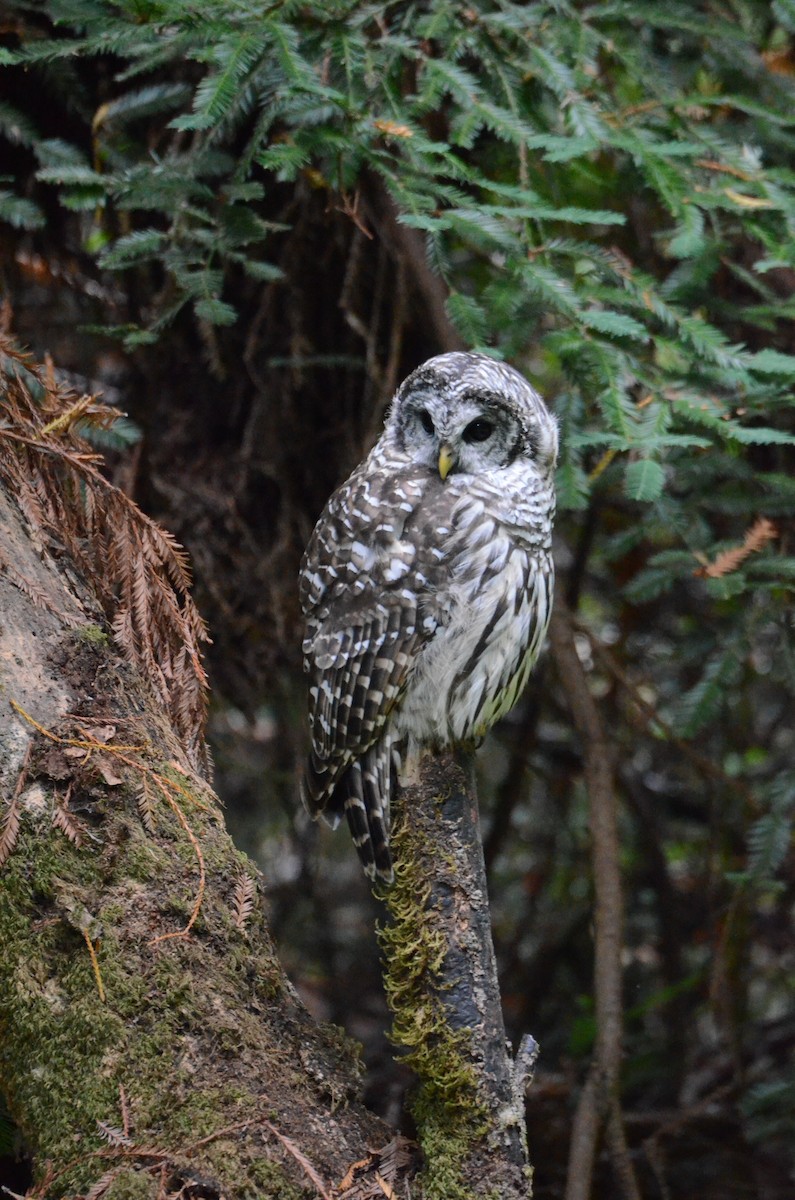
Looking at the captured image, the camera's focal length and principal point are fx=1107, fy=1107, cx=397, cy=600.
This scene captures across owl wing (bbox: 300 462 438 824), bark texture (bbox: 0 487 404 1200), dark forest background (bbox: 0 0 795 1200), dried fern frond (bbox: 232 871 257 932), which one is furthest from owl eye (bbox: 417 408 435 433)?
dried fern frond (bbox: 232 871 257 932)

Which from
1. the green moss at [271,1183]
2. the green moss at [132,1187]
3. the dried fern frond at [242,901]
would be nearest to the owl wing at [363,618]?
the dried fern frond at [242,901]

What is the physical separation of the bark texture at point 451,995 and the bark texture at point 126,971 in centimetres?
14

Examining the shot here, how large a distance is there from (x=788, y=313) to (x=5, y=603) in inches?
79.3

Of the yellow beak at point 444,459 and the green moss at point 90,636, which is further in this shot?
the yellow beak at point 444,459

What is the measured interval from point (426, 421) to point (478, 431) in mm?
122

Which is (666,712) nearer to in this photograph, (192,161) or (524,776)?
(524,776)

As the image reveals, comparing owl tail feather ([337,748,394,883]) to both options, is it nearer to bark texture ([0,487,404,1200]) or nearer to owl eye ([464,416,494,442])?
bark texture ([0,487,404,1200])

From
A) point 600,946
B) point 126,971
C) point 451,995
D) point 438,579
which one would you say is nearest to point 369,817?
point 451,995

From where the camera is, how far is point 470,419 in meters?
2.37

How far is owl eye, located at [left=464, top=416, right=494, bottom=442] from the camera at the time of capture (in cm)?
243

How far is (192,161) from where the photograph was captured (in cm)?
276

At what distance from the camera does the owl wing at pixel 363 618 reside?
2420mm

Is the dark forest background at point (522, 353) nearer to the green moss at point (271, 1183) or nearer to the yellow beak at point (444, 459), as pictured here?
the yellow beak at point (444, 459)

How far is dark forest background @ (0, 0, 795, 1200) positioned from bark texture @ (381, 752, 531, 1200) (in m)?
0.86
